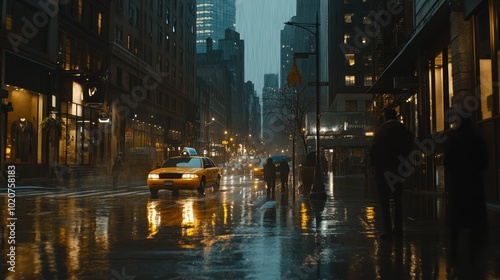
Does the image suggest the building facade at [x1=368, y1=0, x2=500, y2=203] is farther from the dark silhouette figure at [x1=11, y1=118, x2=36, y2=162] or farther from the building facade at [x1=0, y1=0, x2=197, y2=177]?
→ the dark silhouette figure at [x1=11, y1=118, x2=36, y2=162]

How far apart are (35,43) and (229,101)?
11982 cm

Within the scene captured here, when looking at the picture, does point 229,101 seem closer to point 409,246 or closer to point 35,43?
point 35,43

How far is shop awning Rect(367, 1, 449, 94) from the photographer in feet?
57.3

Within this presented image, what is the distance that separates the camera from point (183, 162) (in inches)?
782

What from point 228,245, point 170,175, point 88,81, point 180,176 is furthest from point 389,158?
point 88,81

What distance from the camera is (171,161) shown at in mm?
19859

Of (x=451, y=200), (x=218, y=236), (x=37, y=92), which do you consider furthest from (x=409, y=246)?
(x=37, y=92)

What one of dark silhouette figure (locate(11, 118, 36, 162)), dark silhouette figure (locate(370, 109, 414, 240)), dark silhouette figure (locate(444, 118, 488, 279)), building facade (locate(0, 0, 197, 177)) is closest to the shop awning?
dark silhouette figure (locate(370, 109, 414, 240))

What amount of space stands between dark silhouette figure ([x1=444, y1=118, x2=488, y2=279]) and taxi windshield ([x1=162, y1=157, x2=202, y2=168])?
47.5 feet

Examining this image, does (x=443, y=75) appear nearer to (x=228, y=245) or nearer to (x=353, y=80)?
(x=228, y=245)

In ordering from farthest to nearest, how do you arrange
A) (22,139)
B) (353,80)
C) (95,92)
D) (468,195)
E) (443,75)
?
(353,80) < (95,92) < (22,139) < (443,75) < (468,195)

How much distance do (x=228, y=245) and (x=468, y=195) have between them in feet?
12.3

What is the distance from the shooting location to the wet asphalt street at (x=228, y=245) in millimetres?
5918

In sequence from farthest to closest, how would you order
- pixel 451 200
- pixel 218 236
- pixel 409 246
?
pixel 218 236 → pixel 409 246 → pixel 451 200
